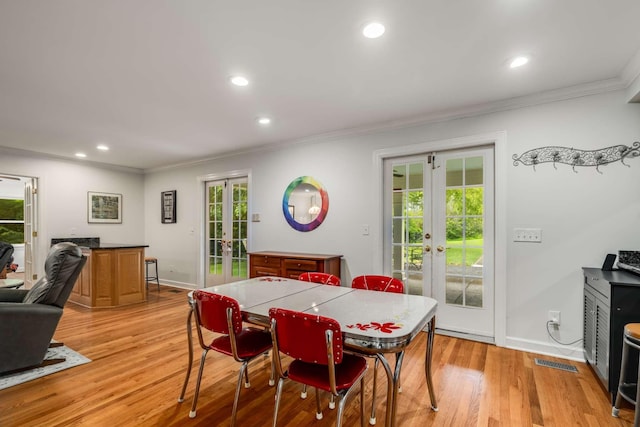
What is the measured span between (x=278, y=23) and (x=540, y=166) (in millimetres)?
2630

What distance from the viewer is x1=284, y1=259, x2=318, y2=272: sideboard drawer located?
12.1ft

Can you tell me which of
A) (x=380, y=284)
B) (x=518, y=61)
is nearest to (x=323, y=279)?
(x=380, y=284)

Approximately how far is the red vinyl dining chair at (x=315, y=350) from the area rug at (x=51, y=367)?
2.22m

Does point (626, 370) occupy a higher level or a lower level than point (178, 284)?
higher

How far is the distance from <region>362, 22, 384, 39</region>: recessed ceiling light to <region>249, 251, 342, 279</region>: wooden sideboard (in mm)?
2373

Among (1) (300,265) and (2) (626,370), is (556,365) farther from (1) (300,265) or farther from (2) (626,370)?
(1) (300,265)

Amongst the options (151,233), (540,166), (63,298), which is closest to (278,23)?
(540,166)

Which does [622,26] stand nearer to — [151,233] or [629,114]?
[629,114]

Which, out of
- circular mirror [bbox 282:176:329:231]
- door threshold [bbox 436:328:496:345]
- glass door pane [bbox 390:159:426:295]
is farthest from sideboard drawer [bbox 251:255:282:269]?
door threshold [bbox 436:328:496:345]

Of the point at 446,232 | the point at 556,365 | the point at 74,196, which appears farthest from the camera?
the point at 74,196

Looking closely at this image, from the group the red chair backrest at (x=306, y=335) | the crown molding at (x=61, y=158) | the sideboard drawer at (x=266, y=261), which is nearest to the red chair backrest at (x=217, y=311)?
the red chair backrest at (x=306, y=335)

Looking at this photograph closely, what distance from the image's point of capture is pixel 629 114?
2607mm

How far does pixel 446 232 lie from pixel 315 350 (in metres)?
2.47

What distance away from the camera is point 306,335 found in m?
1.47
